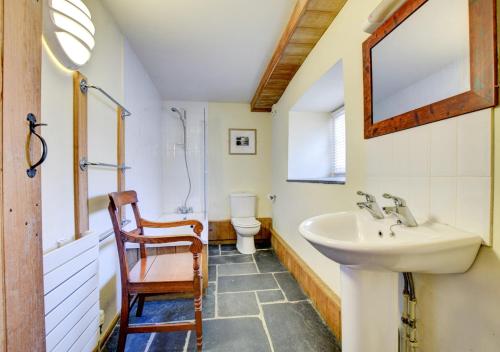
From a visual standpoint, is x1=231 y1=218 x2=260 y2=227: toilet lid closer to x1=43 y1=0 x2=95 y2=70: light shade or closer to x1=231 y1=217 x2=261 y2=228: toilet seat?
x1=231 y1=217 x2=261 y2=228: toilet seat

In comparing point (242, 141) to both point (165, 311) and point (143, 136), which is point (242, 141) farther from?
point (165, 311)

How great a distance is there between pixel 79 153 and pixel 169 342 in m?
1.28

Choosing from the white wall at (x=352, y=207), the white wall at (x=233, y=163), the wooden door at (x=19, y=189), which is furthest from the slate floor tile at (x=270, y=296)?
the white wall at (x=233, y=163)

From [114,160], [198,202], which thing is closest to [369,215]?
[114,160]

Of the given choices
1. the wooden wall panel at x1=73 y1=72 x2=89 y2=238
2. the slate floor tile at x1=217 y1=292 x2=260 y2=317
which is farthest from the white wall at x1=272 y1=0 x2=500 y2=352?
the wooden wall panel at x1=73 y1=72 x2=89 y2=238

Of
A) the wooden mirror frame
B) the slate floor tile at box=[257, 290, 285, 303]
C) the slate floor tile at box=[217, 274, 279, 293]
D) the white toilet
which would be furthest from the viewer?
the white toilet

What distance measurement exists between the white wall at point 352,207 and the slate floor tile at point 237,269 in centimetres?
54

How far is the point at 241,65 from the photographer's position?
7.72 feet

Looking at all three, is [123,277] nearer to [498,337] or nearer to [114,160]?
[114,160]

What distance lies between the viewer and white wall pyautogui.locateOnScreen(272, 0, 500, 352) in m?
0.67

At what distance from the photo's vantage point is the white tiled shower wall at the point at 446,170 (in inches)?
26.4

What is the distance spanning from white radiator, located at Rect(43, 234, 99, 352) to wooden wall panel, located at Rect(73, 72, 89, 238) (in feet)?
0.43

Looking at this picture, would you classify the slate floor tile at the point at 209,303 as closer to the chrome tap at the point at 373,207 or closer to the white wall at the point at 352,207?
the white wall at the point at 352,207

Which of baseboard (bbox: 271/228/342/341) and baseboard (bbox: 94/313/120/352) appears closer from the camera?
baseboard (bbox: 94/313/120/352)
